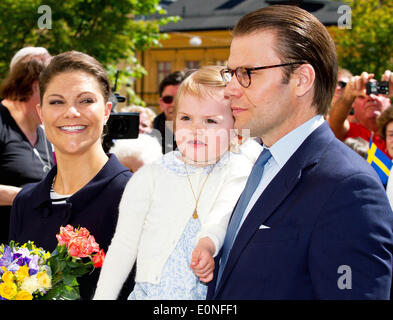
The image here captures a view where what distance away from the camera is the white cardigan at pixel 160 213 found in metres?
2.26

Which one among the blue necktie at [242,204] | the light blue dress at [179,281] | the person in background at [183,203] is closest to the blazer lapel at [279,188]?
the blue necktie at [242,204]

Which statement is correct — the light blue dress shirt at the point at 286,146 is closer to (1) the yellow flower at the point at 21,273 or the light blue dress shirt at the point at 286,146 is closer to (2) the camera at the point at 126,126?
(1) the yellow flower at the point at 21,273

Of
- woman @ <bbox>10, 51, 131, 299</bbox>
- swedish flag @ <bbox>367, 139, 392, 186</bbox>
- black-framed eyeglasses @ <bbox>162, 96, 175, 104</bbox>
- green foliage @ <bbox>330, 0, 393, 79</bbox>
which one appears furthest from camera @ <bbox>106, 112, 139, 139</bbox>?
green foliage @ <bbox>330, 0, 393, 79</bbox>

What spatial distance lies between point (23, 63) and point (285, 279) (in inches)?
119

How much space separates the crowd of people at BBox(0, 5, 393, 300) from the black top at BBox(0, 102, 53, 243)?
1.28m

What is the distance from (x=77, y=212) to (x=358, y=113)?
12.5 ft

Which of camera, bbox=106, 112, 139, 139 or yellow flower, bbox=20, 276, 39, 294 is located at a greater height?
camera, bbox=106, 112, 139, 139

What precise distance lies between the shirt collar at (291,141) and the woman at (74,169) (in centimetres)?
96

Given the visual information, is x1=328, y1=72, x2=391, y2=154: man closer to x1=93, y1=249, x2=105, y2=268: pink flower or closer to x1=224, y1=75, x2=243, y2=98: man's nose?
x1=224, y1=75, x2=243, y2=98: man's nose

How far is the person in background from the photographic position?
229cm

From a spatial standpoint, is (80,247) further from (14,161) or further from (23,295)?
(14,161)

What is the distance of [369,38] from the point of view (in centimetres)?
2303
